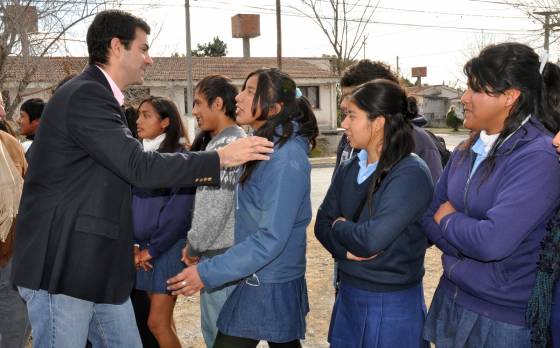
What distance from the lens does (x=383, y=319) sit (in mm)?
2521

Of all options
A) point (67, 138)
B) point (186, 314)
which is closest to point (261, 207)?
point (67, 138)

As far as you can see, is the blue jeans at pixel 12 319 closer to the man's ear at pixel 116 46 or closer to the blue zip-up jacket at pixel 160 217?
the blue zip-up jacket at pixel 160 217

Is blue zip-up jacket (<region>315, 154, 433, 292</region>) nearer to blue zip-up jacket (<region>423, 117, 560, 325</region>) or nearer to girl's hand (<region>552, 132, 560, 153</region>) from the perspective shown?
blue zip-up jacket (<region>423, 117, 560, 325</region>)

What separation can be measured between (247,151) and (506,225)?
1.09 meters

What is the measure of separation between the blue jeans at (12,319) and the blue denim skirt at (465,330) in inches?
101

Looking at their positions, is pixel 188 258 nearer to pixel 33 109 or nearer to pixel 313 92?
pixel 33 109

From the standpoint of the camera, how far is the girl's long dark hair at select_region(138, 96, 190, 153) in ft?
13.1

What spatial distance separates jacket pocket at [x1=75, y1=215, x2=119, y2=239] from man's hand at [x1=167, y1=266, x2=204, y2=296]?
0.34 metres

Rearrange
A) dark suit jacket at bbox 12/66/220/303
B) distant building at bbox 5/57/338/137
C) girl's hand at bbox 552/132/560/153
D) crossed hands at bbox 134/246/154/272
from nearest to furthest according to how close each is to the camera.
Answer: girl's hand at bbox 552/132/560/153 < dark suit jacket at bbox 12/66/220/303 < crossed hands at bbox 134/246/154/272 < distant building at bbox 5/57/338/137

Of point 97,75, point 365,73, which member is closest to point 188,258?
point 97,75

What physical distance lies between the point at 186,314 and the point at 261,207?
2626 mm

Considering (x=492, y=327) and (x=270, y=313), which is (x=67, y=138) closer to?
(x=270, y=313)

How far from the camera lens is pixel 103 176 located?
244 centimetres

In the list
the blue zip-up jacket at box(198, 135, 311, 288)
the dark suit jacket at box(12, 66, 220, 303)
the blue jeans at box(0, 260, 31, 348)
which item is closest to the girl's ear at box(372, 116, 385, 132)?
the blue zip-up jacket at box(198, 135, 311, 288)
